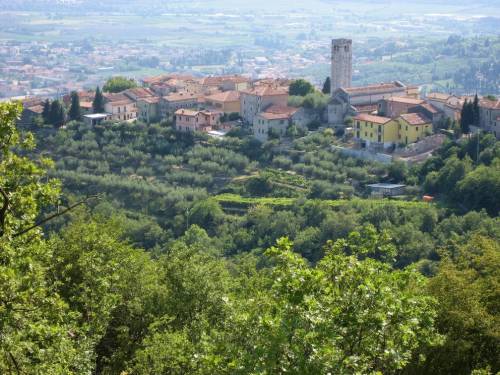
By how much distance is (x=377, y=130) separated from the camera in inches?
1804

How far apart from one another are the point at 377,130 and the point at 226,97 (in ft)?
42.8

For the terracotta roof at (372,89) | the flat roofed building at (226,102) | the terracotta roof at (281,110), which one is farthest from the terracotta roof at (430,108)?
the flat roofed building at (226,102)

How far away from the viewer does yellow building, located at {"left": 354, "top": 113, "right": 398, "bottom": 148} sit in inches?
1790

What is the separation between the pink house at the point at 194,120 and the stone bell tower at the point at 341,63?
11.7m

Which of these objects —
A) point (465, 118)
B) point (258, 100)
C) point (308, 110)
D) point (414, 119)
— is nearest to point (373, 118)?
point (414, 119)

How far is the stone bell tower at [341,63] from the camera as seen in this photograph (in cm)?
6188

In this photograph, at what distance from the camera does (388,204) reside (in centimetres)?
3812

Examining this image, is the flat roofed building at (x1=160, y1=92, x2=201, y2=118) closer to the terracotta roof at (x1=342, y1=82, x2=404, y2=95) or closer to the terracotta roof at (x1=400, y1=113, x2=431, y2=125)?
the terracotta roof at (x1=342, y1=82, x2=404, y2=95)

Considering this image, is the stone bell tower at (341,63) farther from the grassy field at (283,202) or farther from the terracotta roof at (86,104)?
the grassy field at (283,202)

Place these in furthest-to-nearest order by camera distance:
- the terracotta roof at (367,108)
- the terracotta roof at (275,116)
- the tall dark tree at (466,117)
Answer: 1. the terracotta roof at (275,116)
2. the terracotta roof at (367,108)
3. the tall dark tree at (466,117)

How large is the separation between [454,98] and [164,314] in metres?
39.0

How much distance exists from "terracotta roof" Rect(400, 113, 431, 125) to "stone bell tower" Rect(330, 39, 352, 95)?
637 inches

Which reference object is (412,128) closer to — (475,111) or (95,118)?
(475,111)

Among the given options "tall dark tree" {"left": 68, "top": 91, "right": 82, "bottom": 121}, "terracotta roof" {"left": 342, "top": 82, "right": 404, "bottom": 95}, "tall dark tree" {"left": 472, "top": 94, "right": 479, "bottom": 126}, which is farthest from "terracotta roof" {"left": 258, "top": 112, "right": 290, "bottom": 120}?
"tall dark tree" {"left": 68, "top": 91, "right": 82, "bottom": 121}
